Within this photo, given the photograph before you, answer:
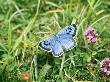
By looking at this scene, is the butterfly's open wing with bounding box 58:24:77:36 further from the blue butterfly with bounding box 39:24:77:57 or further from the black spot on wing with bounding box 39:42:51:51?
the black spot on wing with bounding box 39:42:51:51

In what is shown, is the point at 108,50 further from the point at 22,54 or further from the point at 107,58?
the point at 22,54

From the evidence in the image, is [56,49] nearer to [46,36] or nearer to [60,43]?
[60,43]

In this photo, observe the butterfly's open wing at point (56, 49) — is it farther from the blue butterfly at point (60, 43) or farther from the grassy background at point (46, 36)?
the grassy background at point (46, 36)

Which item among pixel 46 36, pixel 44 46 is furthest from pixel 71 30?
pixel 46 36

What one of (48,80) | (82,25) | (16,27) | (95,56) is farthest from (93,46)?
(16,27)

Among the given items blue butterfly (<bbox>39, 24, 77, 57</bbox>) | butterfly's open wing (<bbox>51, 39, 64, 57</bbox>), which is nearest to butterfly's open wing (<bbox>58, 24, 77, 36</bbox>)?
blue butterfly (<bbox>39, 24, 77, 57</bbox>)

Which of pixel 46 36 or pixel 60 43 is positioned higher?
pixel 46 36
